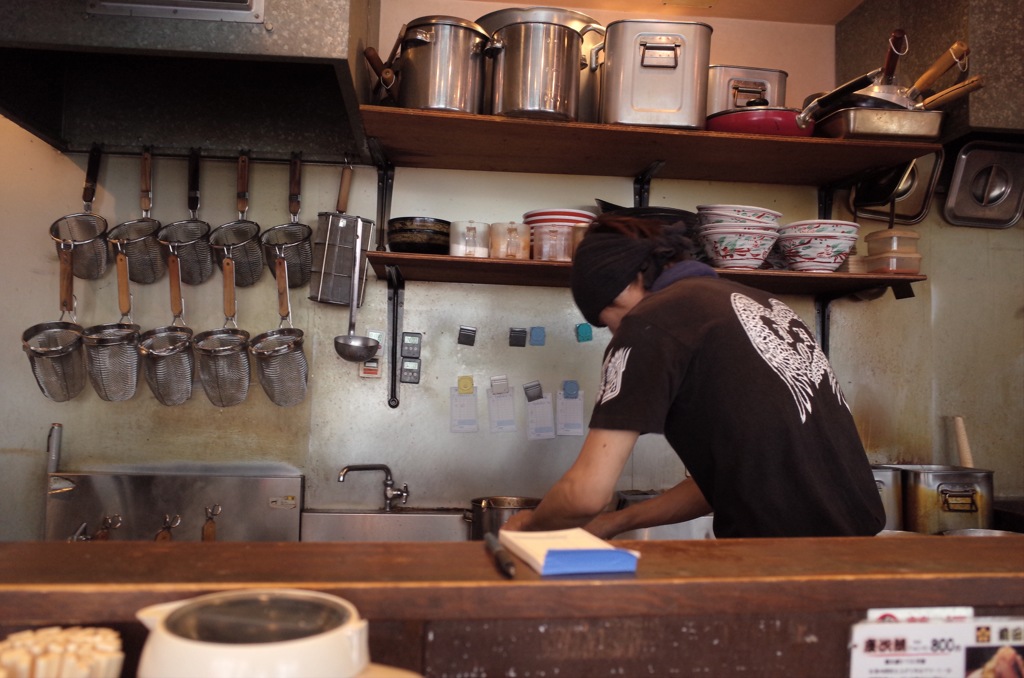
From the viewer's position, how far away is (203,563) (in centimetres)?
93

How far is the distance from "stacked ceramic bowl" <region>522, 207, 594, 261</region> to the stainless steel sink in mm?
913

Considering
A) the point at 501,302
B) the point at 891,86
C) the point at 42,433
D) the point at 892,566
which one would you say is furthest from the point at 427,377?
the point at 892,566

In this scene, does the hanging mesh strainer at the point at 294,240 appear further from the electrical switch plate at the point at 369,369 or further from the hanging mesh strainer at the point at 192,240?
the electrical switch plate at the point at 369,369

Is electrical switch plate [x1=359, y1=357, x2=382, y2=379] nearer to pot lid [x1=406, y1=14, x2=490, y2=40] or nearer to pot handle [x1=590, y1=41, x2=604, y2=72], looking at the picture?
pot lid [x1=406, y1=14, x2=490, y2=40]

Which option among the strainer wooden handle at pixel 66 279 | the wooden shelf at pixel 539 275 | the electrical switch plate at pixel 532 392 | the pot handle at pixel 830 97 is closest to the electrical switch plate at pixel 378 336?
the wooden shelf at pixel 539 275

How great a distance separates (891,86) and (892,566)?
2.06 m

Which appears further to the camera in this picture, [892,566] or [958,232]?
[958,232]

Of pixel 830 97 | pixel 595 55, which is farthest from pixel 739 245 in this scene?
pixel 595 55

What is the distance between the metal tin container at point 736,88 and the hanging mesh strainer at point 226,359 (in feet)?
5.59

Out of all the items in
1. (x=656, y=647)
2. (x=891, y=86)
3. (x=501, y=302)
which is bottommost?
(x=656, y=647)

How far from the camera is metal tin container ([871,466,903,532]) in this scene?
8.71 ft

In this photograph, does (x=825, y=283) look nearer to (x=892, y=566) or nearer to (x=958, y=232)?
(x=958, y=232)

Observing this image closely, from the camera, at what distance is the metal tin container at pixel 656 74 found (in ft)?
7.87

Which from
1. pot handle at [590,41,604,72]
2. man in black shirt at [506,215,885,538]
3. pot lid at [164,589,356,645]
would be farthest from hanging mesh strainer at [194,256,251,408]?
pot lid at [164,589,356,645]
